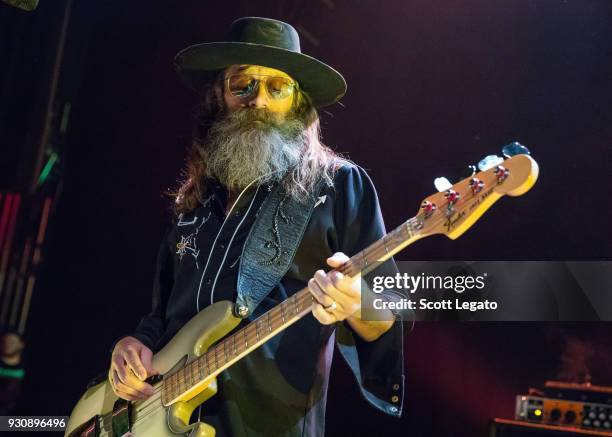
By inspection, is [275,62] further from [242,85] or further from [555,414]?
[555,414]

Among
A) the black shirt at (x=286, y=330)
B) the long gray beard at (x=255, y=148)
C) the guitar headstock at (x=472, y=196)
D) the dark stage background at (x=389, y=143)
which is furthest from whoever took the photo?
the dark stage background at (x=389, y=143)

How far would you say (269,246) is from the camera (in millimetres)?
2076

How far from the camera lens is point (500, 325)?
11.9 feet

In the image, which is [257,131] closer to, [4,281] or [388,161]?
[388,161]

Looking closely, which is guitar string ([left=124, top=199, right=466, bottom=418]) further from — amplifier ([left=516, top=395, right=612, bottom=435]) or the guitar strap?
amplifier ([left=516, top=395, right=612, bottom=435])

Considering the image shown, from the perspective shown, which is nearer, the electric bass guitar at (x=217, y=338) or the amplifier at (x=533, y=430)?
the electric bass guitar at (x=217, y=338)

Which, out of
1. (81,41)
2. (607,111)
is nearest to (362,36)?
(607,111)

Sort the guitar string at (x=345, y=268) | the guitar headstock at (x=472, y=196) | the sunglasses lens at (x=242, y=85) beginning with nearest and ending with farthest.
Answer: the guitar headstock at (x=472, y=196) → the guitar string at (x=345, y=268) → the sunglasses lens at (x=242, y=85)

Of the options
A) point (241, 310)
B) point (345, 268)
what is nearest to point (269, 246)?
point (241, 310)

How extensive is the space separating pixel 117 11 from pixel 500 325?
8.70 feet

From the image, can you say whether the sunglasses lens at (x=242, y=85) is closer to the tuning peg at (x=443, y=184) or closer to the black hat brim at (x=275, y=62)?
the black hat brim at (x=275, y=62)

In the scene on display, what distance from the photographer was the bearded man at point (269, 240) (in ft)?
6.30

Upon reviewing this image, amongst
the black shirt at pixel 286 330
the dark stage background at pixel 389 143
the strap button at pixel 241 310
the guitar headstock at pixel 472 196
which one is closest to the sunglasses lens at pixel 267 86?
the black shirt at pixel 286 330

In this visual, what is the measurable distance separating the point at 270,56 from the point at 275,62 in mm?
27
